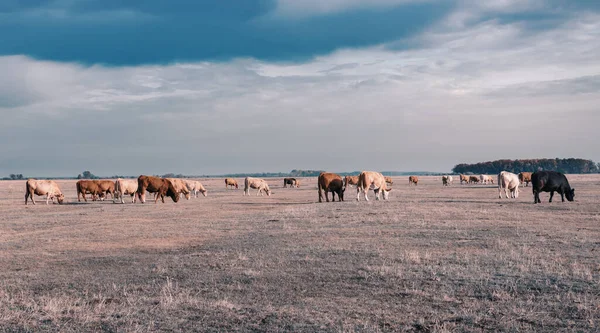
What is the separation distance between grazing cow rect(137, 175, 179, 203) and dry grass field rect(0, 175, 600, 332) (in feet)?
55.1

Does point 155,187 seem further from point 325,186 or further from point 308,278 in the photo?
point 308,278

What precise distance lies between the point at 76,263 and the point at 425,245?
9.21 metres

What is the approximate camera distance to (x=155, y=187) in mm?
36094

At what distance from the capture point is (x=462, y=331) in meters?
6.48

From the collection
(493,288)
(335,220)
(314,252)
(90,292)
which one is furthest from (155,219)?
(493,288)

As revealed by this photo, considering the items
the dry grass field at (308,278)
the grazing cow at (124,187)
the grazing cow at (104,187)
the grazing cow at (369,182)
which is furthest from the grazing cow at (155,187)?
the dry grass field at (308,278)

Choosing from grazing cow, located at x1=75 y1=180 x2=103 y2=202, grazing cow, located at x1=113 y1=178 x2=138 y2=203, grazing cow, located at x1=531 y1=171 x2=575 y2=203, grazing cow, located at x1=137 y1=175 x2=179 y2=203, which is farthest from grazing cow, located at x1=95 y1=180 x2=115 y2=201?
grazing cow, located at x1=531 y1=171 x2=575 y2=203

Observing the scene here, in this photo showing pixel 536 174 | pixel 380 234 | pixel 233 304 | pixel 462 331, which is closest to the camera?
pixel 462 331

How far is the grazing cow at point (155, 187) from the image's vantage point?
35562 mm

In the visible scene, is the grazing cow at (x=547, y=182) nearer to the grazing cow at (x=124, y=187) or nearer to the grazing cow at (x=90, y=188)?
the grazing cow at (x=124, y=187)

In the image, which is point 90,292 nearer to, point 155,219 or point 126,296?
point 126,296

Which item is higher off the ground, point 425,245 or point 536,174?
point 536,174

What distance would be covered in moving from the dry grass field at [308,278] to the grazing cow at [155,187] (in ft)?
55.1

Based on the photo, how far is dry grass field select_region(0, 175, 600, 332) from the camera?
7.02m
